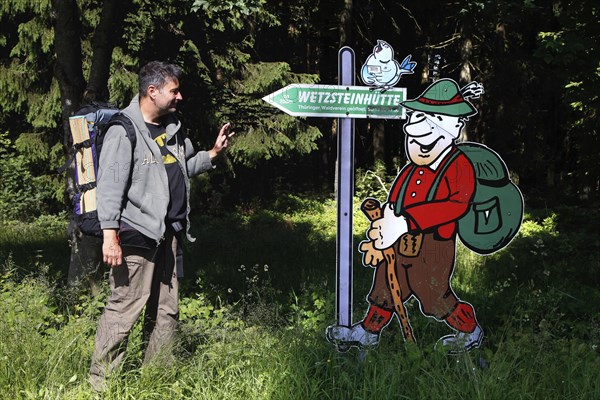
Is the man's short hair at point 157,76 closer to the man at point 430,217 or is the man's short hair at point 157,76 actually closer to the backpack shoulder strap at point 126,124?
the backpack shoulder strap at point 126,124

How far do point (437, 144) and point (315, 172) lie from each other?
18.7 metres

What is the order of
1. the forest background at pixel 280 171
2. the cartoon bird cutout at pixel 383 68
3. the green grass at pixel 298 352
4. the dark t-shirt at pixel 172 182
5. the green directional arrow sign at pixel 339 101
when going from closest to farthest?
1. the green grass at pixel 298 352
2. the dark t-shirt at pixel 172 182
3. the forest background at pixel 280 171
4. the green directional arrow sign at pixel 339 101
5. the cartoon bird cutout at pixel 383 68

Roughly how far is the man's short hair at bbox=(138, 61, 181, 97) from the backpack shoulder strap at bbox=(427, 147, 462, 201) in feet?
6.77

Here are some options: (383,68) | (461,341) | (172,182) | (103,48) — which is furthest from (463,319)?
(103,48)

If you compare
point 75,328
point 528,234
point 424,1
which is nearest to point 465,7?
point 424,1

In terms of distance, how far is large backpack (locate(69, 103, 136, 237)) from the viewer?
367 centimetres

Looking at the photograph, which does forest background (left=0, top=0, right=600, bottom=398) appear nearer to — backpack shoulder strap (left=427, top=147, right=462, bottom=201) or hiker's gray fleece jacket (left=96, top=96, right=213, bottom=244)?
hiker's gray fleece jacket (left=96, top=96, right=213, bottom=244)

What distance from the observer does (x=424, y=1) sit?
22.9 feet

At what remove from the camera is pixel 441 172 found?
456 cm

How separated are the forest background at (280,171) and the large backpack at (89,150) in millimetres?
910

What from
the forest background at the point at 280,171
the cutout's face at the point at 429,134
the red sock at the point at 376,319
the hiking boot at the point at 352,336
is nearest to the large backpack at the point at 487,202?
the cutout's face at the point at 429,134

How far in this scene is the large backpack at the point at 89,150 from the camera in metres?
3.67

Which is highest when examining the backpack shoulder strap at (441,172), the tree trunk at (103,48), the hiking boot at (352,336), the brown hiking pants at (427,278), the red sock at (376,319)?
the tree trunk at (103,48)

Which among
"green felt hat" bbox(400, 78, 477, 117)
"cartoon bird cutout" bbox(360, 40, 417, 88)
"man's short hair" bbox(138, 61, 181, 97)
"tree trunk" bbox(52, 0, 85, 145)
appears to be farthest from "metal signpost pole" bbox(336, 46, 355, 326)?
"tree trunk" bbox(52, 0, 85, 145)
